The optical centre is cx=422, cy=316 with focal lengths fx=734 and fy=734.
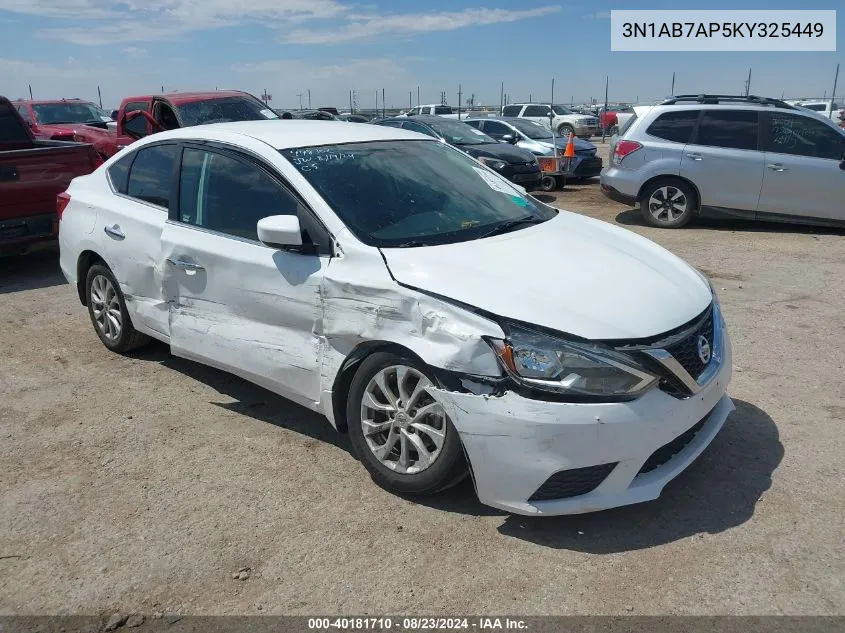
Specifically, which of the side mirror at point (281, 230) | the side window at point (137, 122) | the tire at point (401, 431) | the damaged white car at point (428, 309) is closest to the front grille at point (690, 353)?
the damaged white car at point (428, 309)

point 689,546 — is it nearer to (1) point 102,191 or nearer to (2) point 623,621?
(2) point 623,621

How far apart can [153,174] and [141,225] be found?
0.37 metres

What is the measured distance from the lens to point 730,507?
10.7 feet

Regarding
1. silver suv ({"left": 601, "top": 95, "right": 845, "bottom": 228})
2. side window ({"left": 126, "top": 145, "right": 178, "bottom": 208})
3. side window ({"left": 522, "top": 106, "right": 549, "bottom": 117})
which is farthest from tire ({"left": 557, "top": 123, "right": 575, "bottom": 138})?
side window ({"left": 126, "top": 145, "right": 178, "bottom": 208})

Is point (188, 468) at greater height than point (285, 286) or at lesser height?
lesser

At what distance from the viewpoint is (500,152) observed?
1280cm

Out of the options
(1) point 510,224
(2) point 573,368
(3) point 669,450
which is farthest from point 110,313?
(3) point 669,450

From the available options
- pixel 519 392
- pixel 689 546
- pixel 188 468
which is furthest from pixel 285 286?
pixel 689 546

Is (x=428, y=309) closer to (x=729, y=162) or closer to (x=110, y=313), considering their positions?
(x=110, y=313)

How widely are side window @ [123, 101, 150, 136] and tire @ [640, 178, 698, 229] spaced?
7.55m

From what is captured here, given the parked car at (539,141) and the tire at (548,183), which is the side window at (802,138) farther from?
the parked car at (539,141)

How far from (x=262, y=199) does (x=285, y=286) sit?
559mm

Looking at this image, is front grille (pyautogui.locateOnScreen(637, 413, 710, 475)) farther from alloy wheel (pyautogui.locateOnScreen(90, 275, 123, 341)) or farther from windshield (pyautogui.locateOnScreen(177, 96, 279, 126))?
windshield (pyautogui.locateOnScreen(177, 96, 279, 126))

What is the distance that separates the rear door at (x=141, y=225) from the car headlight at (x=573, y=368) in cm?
252
